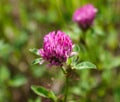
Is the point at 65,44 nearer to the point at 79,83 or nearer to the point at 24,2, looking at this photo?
the point at 79,83

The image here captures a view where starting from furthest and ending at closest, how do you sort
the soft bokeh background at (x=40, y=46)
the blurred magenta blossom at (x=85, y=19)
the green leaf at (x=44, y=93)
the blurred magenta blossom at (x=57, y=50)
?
the soft bokeh background at (x=40, y=46) → the blurred magenta blossom at (x=85, y=19) → the green leaf at (x=44, y=93) → the blurred magenta blossom at (x=57, y=50)

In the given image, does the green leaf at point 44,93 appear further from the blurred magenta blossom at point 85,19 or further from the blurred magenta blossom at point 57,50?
the blurred magenta blossom at point 85,19

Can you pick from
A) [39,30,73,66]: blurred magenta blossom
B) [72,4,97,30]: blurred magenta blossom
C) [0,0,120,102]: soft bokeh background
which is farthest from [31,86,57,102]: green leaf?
[72,4,97,30]: blurred magenta blossom

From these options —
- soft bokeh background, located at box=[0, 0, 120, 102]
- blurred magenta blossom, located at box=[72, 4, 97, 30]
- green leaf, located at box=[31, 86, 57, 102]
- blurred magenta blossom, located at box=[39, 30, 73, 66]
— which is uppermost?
blurred magenta blossom, located at box=[39, 30, 73, 66]

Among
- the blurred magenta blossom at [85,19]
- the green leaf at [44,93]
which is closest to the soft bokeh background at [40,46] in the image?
the blurred magenta blossom at [85,19]

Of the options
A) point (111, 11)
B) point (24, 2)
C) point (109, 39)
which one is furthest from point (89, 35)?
point (24, 2)

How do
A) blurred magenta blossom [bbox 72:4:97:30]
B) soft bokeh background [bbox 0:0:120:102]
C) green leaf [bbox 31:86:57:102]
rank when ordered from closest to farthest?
green leaf [bbox 31:86:57:102] → blurred magenta blossom [bbox 72:4:97:30] → soft bokeh background [bbox 0:0:120:102]

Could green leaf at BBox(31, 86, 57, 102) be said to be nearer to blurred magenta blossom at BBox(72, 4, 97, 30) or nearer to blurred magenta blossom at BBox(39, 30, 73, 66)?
blurred magenta blossom at BBox(39, 30, 73, 66)
